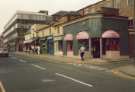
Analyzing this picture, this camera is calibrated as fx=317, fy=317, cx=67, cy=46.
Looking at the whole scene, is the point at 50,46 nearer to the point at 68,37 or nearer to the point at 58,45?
the point at 58,45

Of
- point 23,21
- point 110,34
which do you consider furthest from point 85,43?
point 23,21

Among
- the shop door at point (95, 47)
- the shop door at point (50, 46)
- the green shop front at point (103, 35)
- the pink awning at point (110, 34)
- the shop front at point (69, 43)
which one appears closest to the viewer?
the pink awning at point (110, 34)

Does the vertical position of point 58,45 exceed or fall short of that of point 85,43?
it falls short

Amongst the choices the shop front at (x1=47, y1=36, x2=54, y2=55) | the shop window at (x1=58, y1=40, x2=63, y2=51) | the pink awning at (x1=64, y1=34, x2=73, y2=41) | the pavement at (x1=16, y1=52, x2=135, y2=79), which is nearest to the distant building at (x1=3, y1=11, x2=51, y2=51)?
the shop front at (x1=47, y1=36, x2=54, y2=55)

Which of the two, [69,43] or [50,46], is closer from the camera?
[69,43]

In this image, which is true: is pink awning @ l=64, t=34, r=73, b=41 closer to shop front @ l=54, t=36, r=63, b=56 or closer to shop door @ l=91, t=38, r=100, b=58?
shop front @ l=54, t=36, r=63, b=56

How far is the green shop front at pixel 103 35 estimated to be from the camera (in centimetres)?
3738

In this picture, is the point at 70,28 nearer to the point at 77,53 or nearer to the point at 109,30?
the point at 77,53

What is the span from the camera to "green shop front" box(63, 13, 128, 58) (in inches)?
1471

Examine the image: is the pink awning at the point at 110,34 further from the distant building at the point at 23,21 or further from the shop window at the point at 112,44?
the distant building at the point at 23,21

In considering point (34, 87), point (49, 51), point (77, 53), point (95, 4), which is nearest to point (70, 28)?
point (77, 53)

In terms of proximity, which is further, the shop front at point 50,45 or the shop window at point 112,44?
the shop front at point 50,45

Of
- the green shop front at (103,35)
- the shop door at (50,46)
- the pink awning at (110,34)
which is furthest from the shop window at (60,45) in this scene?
the pink awning at (110,34)

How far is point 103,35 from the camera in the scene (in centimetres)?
3709
